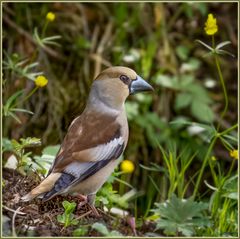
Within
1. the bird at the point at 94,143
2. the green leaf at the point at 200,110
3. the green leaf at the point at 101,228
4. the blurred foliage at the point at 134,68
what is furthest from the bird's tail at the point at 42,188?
the green leaf at the point at 200,110

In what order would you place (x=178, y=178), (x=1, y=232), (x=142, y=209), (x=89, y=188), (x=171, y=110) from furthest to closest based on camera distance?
1. (x=171, y=110)
2. (x=142, y=209)
3. (x=178, y=178)
4. (x=89, y=188)
5. (x=1, y=232)

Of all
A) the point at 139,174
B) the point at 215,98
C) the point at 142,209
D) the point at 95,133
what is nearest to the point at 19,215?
the point at 95,133

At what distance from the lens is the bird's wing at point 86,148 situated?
2883 millimetres

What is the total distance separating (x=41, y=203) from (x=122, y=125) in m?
0.49

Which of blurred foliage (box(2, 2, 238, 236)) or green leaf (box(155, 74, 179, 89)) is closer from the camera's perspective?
blurred foliage (box(2, 2, 238, 236))

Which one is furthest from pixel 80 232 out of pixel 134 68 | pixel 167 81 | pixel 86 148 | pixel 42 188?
pixel 167 81

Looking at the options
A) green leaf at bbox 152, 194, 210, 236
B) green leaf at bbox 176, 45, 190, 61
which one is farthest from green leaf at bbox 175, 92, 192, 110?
green leaf at bbox 152, 194, 210, 236

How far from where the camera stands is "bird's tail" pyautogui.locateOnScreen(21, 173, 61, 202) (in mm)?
2775

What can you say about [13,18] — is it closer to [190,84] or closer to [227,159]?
[190,84]

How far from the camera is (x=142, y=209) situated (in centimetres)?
424

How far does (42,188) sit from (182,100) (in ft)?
9.32

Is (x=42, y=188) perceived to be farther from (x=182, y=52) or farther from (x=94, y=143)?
(x=182, y=52)

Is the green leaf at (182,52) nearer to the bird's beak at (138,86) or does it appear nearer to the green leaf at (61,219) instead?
the bird's beak at (138,86)

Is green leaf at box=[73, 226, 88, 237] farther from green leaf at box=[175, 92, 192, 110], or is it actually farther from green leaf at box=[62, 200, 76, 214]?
green leaf at box=[175, 92, 192, 110]
